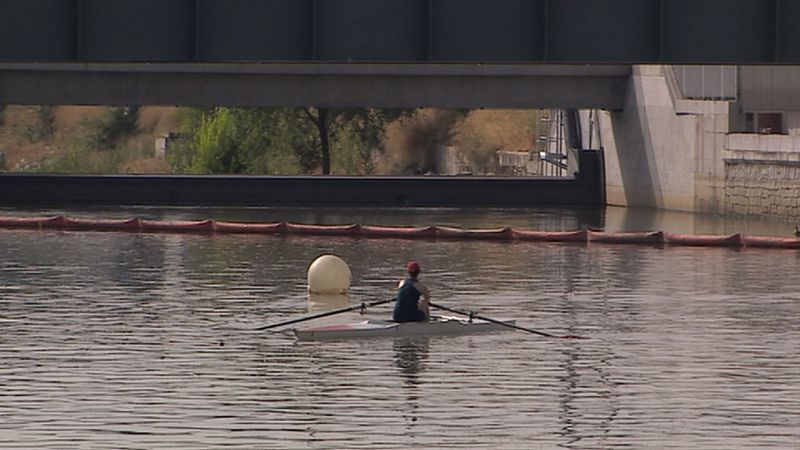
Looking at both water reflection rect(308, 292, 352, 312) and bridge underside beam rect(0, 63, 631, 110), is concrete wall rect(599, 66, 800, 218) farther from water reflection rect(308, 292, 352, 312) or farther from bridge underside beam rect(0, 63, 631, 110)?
water reflection rect(308, 292, 352, 312)

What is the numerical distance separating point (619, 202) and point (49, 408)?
66032 millimetres

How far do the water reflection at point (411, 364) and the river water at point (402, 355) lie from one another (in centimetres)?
9

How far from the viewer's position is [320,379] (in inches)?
1328

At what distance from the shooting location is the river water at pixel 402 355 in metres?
28.1

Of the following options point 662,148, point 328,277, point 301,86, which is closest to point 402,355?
point 328,277

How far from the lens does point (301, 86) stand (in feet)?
304

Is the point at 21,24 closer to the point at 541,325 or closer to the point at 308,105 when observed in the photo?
the point at 541,325

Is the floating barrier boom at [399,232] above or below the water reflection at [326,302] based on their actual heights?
above

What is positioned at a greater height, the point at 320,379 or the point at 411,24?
the point at 411,24

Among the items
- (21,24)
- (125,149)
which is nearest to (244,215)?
(21,24)

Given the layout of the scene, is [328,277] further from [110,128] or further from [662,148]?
[110,128]

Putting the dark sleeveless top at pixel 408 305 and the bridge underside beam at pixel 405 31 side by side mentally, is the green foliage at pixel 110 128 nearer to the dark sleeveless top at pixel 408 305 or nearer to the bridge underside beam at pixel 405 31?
the bridge underside beam at pixel 405 31

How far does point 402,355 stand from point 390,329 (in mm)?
2539

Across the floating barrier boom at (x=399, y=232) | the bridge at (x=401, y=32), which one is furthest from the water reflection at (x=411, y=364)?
the floating barrier boom at (x=399, y=232)
